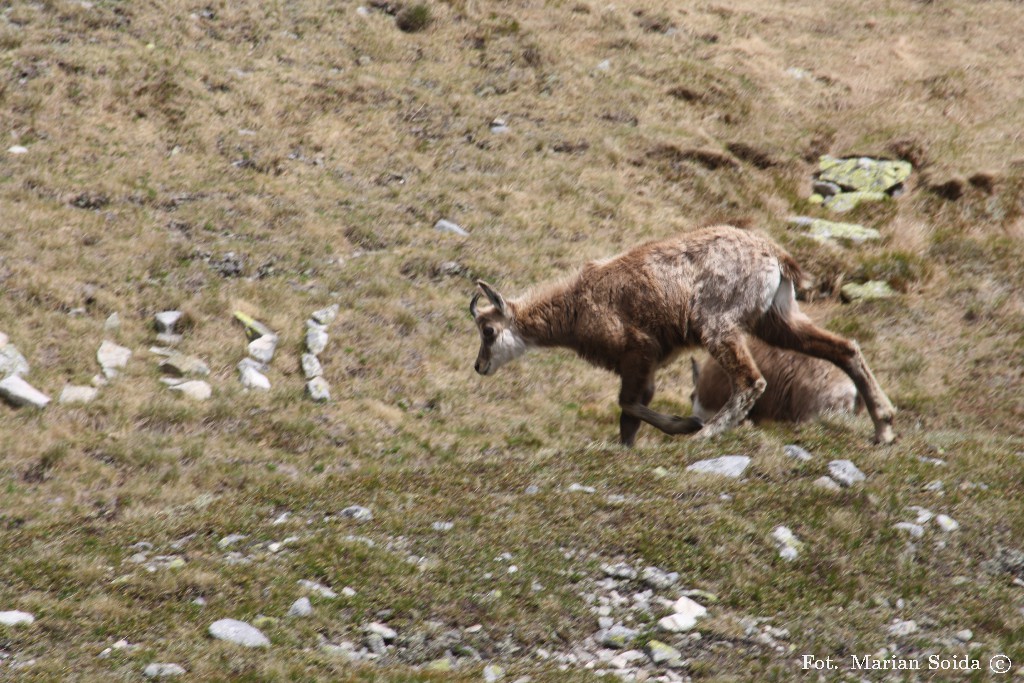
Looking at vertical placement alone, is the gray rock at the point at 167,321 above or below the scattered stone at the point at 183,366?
above

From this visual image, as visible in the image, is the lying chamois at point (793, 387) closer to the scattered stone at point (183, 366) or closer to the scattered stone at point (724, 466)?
the scattered stone at point (724, 466)

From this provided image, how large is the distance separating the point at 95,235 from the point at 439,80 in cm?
953

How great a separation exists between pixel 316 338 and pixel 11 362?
3885 millimetres

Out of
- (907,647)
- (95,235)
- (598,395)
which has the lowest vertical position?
(598,395)

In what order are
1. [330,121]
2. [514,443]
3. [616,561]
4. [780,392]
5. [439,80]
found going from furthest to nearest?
[439,80] → [330,121] → [514,443] → [780,392] → [616,561]

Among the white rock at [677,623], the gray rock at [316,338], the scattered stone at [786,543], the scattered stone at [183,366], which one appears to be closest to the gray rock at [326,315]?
the gray rock at [316,338]

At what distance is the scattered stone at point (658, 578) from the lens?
24.6 feet

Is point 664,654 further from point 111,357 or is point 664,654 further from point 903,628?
point 111,357

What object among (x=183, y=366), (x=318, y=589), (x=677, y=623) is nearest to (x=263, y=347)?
(x=183, y=366)

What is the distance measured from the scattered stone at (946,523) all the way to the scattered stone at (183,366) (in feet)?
29.7

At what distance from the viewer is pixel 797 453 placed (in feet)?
31.4

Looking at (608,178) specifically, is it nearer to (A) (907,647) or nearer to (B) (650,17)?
(B) (650,17)

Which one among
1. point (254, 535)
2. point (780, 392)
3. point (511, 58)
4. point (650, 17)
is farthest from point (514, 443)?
point (650, 17)

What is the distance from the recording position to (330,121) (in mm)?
20125
